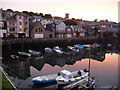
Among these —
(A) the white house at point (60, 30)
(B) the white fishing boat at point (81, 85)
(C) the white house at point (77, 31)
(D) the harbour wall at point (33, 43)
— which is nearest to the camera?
(B) the white fishing boat at point (81, 85)

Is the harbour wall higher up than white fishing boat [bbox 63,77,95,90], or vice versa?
the harbour wall

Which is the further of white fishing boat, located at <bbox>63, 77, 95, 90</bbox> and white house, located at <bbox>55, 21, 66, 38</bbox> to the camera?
white house, located at <bbox>55, 21, 66, 38</bbox>

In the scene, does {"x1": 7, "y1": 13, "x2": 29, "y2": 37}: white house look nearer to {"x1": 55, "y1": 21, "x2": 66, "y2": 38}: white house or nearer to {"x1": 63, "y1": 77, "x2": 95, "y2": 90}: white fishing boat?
{"x1": 55, "y1": 21, "x2": 66, "y2": 38}: white house

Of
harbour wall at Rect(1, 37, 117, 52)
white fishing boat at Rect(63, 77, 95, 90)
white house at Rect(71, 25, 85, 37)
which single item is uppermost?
white house at Rect(71, 25, 85, 37)

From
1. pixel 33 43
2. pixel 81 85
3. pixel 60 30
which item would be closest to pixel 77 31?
pixel 60 30

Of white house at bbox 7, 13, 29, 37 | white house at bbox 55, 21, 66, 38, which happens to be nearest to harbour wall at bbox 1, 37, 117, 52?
white house at bbox 55, 21, 66, 38

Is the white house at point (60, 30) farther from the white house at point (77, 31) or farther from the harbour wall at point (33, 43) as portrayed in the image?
the harbour wall at point (33, 43)

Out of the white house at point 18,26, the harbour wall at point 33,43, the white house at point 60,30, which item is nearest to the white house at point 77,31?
the white house at point 60,30

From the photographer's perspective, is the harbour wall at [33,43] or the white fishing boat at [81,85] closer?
the white fishing boat at [81,85]

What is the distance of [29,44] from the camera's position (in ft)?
89.0

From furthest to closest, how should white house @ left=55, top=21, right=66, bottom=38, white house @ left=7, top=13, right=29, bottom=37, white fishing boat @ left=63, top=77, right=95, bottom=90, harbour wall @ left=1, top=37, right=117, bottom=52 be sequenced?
white house @ left=55, top=21, right=66, bottom=38
white house @ left=7, top=13, right=29, bottom=37
harbour wall @ left=1, top=37, right=117, bottom=52
white fishing boat @ left=63, top=77, right=95, bottom=90

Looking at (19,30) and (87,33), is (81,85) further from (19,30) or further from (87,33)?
(87,33)

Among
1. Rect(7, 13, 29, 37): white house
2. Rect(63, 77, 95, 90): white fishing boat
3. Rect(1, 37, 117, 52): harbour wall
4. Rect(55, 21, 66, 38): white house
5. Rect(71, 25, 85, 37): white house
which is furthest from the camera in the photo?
A: Rect(71, 25, 85, 37): white house

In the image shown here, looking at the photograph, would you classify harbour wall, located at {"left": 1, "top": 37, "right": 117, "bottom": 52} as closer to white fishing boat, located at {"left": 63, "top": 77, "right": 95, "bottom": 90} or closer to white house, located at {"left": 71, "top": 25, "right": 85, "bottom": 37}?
white house, located at {"left": 71, "top": 25, "right": 85, "bottom": 37}
